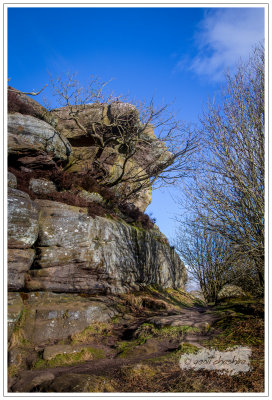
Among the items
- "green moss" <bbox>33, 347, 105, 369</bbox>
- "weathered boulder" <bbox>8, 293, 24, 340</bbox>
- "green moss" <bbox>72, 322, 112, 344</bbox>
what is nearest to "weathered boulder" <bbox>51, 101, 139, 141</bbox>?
"weathered boulder" <bbox>8, 293, 24, 340</bbox>

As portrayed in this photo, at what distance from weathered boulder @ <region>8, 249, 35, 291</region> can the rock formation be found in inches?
1.1

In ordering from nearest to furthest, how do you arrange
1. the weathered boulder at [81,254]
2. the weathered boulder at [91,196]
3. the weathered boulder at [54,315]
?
1. the weathered boulder at [54,315]
2. the weathered boulder at [81,254]
3. the weathered boulder at [91,196]

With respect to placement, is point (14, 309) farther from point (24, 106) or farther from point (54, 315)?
point (24, 106)

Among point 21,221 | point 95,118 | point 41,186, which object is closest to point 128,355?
point 21,221

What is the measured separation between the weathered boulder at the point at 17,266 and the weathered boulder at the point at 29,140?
4.46m

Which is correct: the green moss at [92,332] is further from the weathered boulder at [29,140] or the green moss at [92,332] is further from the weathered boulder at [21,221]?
the weathered boulder at [29,140]

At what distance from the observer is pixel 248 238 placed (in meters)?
7.98

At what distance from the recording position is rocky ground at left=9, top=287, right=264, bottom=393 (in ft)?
15.7

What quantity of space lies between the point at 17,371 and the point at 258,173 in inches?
322

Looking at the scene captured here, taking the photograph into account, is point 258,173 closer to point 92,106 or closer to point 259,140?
point 259,140

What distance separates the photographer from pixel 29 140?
1103 cm

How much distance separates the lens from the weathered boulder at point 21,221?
778cm

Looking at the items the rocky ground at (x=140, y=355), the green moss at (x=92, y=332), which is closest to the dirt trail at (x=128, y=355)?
the rocky ground at (x=140, y=355)
